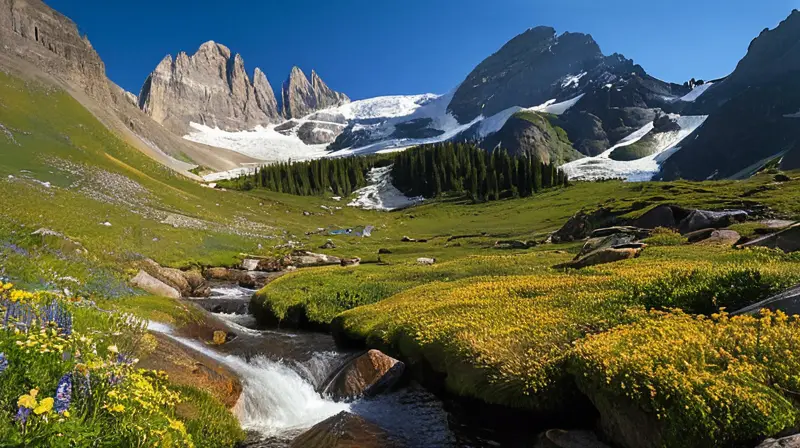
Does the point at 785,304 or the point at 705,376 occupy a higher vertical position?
the point at 785,304

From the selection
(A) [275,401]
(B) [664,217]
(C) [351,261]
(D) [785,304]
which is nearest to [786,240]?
(D) [785,304]

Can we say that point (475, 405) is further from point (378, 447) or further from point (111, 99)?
point (111, 99)

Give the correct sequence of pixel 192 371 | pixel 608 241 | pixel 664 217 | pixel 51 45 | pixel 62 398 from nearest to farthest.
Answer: pixel 62 398, pixel 192 371, pixel 608 241, pixel 664 217, pixel 51 45

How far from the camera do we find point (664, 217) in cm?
5144

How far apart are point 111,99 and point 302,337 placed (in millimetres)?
202290

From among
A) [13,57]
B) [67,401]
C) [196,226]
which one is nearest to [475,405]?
[67,401]

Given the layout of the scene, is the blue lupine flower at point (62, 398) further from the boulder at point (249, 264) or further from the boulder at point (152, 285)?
the boulder at point (249, 264)

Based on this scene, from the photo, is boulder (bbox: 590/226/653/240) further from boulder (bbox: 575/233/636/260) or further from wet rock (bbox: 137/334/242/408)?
wet rock (bbox: 137/334/242/408)

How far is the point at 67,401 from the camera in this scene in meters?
5.14

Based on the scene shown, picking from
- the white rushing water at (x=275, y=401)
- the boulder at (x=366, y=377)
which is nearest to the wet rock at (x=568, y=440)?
the boulder at (x=366, y=377)

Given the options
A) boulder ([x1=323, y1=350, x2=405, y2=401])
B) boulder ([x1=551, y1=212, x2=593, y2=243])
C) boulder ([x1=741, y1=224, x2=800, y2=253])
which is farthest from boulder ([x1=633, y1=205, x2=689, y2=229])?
boulder ([x1=323, y1=350, x2=405, y2=401])

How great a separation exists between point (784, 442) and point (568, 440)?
4365mm

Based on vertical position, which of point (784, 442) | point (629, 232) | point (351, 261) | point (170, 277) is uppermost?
point (170, 277)

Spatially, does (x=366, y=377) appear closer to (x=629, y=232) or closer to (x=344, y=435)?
(x=344, y=435)
